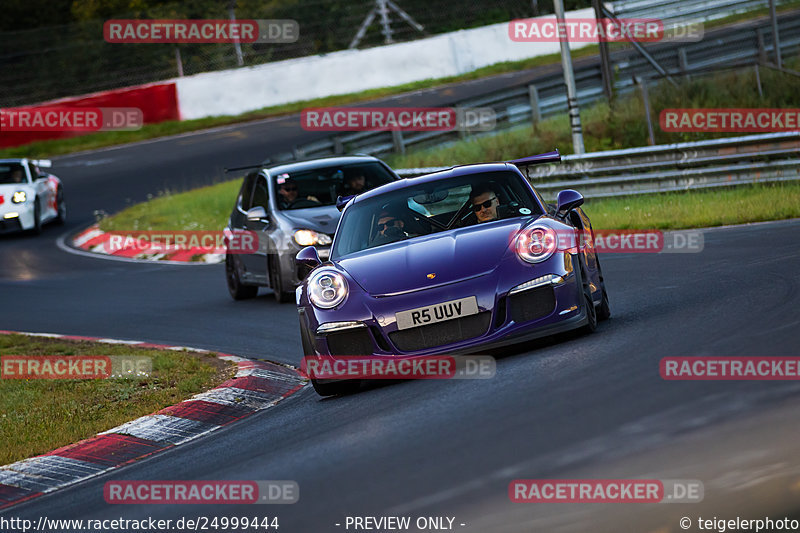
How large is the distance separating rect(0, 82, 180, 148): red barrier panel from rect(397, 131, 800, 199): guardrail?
1858cm

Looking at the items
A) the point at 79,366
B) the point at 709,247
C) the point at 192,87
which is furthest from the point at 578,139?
the point at 192,87

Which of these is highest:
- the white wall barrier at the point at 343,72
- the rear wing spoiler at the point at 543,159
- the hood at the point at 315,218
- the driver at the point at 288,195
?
the white wall barrier at the point at 343,72

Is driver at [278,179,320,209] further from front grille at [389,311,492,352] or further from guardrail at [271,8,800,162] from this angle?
guardrail at [271,8,800,162]

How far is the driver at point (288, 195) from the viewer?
13898mm

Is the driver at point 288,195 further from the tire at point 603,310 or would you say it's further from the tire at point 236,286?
the tire at point 603,310

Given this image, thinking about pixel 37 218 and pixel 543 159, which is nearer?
pixel 543 159

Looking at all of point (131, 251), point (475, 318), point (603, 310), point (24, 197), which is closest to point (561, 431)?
point (475, 318)

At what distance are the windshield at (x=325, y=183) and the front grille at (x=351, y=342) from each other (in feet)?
20.5

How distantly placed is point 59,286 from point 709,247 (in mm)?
9500

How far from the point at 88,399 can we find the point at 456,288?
3.45m

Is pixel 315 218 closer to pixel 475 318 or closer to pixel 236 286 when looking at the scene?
pixel 236 286

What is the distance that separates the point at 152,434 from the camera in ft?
26.1

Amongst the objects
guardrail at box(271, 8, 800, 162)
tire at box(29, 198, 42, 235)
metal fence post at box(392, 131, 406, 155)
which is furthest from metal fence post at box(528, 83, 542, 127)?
tire at box(29, 198, 42, 235)

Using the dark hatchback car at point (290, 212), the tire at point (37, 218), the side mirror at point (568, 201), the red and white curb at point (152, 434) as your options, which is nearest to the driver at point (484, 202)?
the side mirror at point (568, 201)
